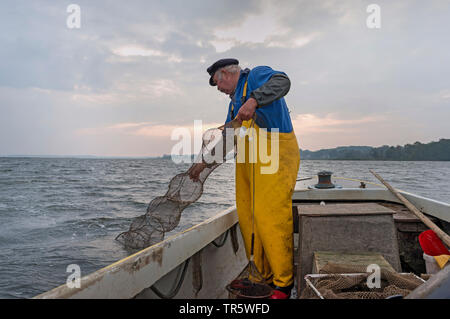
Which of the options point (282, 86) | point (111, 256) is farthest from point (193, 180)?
point (111, 256)

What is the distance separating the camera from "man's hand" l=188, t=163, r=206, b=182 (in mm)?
3264

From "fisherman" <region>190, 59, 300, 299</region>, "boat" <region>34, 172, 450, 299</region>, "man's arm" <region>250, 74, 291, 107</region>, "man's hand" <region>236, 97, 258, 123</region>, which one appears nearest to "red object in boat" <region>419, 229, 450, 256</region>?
"boat" <region>34, 172, 450, 299</region>

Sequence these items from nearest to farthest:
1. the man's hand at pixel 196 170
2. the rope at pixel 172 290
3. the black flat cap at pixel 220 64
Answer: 1. the rope at pixel 172 290
2. the black flat cap at pixel 220 64
3. the man's hand at pixel 196 170

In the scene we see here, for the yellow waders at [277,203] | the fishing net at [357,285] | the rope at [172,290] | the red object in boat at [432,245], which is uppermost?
the yellow waders at [277,203]

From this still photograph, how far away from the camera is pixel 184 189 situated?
3387 mm

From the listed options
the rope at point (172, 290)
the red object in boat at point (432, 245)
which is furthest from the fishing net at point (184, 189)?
the red object in boat at point (432, 245)

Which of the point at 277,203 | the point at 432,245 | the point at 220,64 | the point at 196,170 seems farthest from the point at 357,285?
the point at 220,64

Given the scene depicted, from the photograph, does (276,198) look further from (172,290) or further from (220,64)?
(220,64)

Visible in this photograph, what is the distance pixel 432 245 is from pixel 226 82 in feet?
8.65

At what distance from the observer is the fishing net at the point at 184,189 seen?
3.28 m

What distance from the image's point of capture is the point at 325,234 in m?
2.98

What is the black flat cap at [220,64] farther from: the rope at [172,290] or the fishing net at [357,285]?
the fishing net at [357,285]
